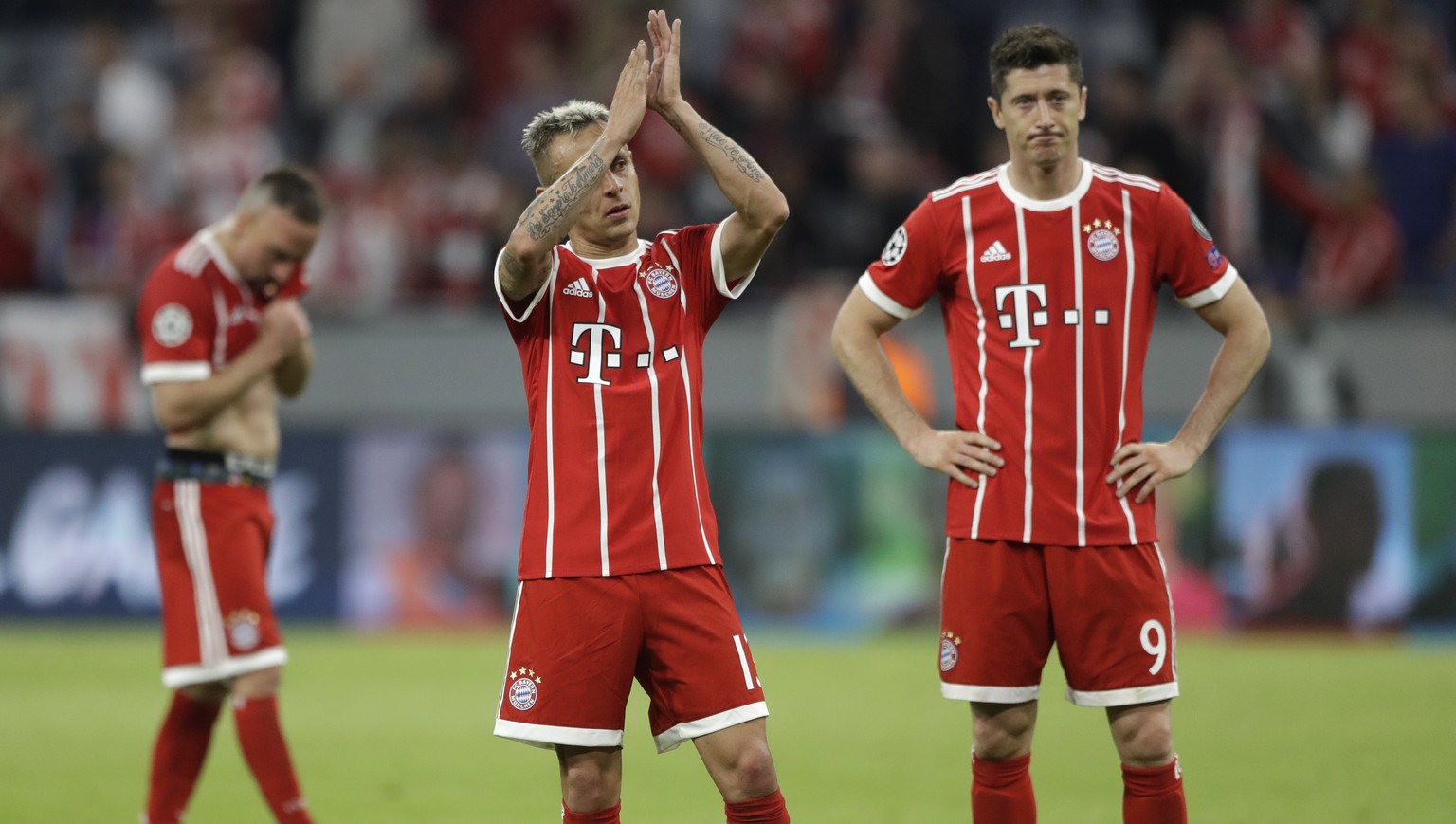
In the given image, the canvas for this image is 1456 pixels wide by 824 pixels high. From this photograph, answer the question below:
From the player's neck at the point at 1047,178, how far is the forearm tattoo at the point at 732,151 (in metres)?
0.84

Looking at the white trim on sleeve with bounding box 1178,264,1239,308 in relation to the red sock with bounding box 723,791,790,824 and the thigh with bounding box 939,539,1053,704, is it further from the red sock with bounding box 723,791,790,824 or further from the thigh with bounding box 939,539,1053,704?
the red sock with bounding box 723,791,790,824

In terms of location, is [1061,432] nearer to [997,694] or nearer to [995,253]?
[995,253]

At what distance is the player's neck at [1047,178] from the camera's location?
5262mm

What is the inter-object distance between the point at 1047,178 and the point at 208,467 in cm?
318

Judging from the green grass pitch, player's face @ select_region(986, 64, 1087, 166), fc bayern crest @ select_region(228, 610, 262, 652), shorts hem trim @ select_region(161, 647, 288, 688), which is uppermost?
player's face @ select_region(986, 64, 1087, 166)

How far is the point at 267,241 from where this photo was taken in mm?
6441

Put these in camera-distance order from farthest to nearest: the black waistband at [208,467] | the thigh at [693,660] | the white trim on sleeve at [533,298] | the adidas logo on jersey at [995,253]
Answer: the black waistband at [208,467], the adidas logo on jersey at [995,253], the white trim on sleeve at [533,298], the thigh at [693,660]

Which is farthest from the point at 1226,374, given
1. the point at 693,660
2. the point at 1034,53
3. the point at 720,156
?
the point at 693,660

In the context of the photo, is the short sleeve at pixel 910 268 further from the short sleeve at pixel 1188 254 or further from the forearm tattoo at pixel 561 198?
the forearm tattoo at pixel 561 198

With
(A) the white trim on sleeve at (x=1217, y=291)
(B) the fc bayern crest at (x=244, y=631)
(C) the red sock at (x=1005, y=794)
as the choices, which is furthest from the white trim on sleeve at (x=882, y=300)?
(B) the fc bayern crest at (x=244, y=631)

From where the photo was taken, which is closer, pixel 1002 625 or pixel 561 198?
pixel 561 198

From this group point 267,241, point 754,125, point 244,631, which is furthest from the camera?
point 754,125

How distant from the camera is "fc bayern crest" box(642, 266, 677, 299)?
500 cm

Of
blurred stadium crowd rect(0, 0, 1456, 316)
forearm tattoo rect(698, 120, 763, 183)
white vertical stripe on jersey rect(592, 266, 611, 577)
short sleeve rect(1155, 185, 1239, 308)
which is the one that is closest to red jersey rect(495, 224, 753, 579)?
white vertical stripe on jersey rect(592, 266, 611, 577)
